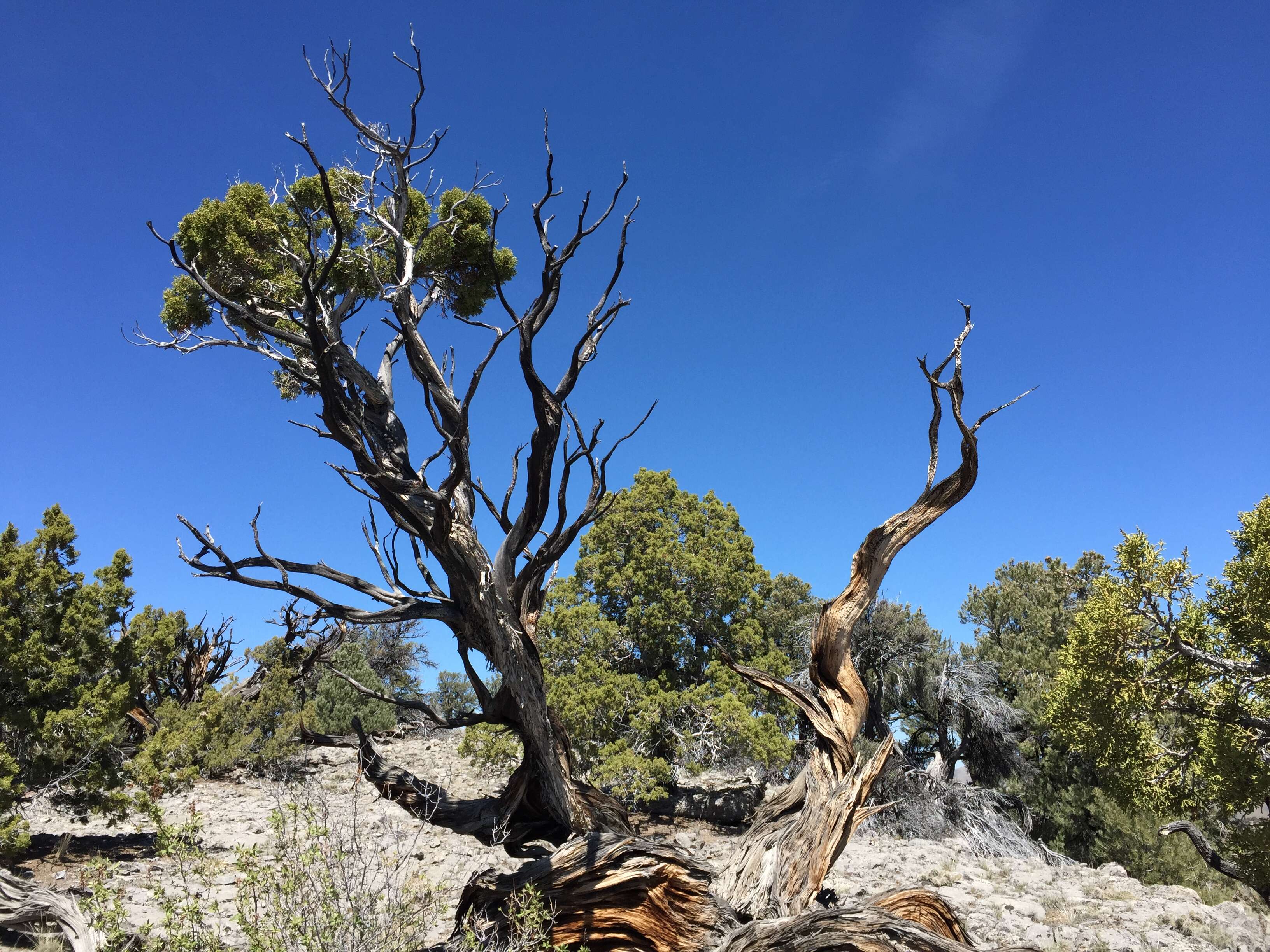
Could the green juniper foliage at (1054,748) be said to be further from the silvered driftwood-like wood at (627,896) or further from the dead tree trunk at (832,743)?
the silvered driftwood-like wood at (627,896)

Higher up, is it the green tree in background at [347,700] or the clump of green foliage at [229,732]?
the green tree in background at [347,700]

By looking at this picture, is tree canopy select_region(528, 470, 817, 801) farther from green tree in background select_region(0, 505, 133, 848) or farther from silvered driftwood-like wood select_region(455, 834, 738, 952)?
silvered driftwood-like wood select_region(455, 834, 738, 952)

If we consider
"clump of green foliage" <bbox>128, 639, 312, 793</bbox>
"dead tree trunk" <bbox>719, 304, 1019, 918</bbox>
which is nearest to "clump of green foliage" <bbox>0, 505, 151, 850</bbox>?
"clump of green foliage" <bbox>128, 639, 312, 793</bbox>

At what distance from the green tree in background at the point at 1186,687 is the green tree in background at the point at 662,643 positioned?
539 cm

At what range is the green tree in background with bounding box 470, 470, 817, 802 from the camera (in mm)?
14281

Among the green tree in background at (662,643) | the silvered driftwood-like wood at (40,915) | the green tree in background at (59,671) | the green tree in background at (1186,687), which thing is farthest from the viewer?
the green tree in background at (662,643)

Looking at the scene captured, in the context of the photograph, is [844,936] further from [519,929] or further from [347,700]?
[347,700]

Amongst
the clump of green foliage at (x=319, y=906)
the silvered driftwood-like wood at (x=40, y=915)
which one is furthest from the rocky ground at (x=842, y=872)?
the silvered driftwood-like wood at (x=40, y=915)

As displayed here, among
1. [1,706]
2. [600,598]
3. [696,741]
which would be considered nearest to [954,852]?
[696,741]

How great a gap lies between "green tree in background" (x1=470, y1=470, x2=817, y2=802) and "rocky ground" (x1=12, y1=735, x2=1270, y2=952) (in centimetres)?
163

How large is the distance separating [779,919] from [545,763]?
6.17 ft

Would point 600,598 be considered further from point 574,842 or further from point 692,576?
point 574,842

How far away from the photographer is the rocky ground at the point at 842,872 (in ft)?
24.3

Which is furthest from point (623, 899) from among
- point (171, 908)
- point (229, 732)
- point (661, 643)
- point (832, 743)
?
point (229, 732)
